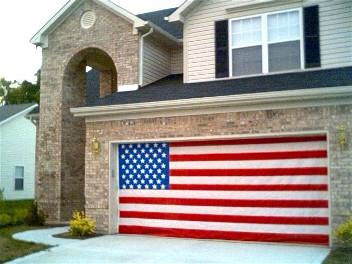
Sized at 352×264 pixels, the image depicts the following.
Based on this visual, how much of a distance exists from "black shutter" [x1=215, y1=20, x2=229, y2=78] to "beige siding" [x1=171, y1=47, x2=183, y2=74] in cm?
327

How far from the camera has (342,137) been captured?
10242 mm

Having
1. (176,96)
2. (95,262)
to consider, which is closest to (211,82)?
(176,96)

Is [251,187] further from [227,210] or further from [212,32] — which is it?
[212,32]

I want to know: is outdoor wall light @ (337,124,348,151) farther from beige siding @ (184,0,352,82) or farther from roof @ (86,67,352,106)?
beige siding @ (184,0,352,82)

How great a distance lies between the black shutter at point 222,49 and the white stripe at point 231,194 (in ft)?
12.3

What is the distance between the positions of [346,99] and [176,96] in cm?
444

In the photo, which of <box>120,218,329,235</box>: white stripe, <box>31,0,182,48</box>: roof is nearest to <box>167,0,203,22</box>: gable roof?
<box>31,0,182,48</box>: roof

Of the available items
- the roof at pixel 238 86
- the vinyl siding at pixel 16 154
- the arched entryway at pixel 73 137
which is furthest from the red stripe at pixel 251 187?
the vinyl siding at pixel 16 154

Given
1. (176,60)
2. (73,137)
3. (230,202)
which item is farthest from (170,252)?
(176,60)

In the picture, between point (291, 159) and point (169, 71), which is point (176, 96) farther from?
point (169, 71)

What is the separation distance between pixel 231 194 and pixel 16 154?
77.4 ft

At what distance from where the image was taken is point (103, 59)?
1728 cm

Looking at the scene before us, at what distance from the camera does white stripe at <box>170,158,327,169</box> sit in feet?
35.8

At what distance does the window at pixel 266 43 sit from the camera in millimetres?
12852
